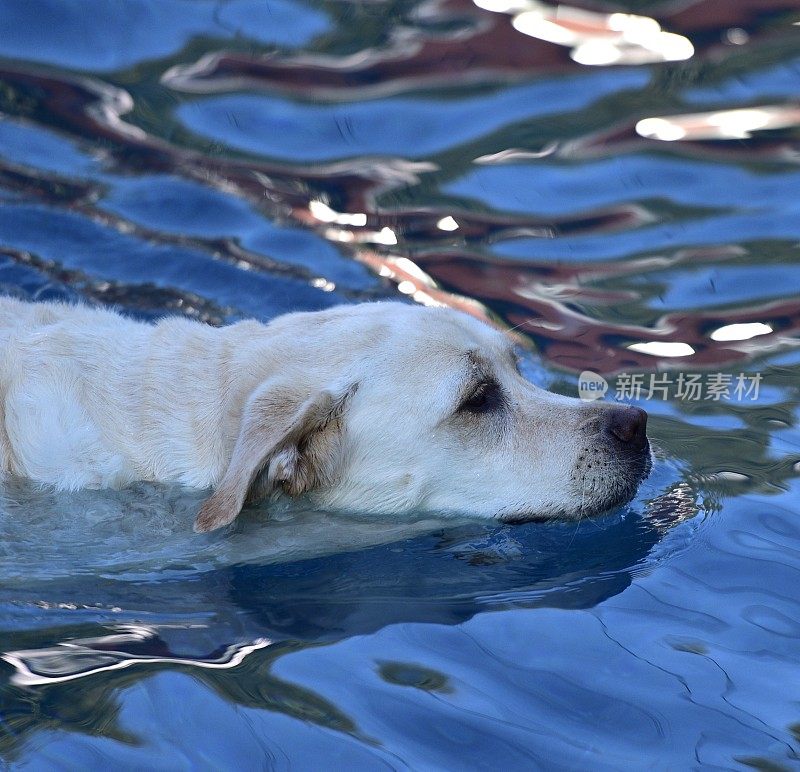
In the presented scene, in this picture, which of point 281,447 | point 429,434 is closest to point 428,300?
point 429,434

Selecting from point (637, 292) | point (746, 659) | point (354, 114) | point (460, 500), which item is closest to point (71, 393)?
point (460, 500)

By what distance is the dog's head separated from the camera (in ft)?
15.1

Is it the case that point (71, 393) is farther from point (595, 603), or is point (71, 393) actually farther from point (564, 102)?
point (564, 102)

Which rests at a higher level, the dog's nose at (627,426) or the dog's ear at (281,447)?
the dog's nose at (627,426)

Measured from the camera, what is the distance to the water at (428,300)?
366cm

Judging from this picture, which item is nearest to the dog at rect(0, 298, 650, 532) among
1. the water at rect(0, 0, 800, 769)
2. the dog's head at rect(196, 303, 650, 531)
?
the dog's head at rect(196, 303, 650, 531)

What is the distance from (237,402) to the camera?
462 cm

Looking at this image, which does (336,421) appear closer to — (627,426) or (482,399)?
(482,399)

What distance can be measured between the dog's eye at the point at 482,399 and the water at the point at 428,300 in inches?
19.2

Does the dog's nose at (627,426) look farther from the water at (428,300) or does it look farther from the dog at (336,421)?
the water at (428,300)

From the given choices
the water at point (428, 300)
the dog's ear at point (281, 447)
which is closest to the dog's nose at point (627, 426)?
the water at point (428, 300)

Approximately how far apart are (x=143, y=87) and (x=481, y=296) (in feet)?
11.9

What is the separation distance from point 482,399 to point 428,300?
9.32ft

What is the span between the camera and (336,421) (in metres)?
4.61
